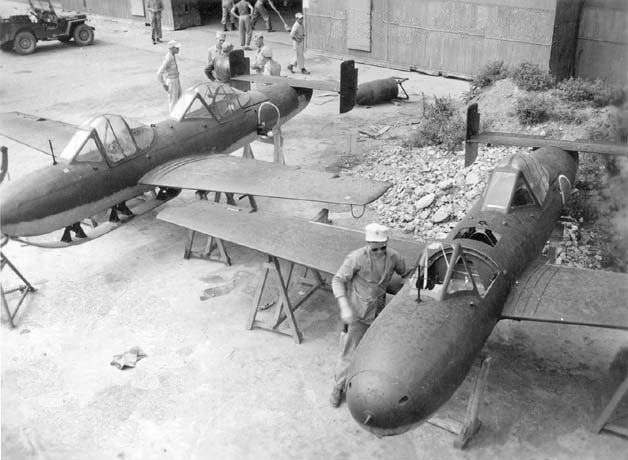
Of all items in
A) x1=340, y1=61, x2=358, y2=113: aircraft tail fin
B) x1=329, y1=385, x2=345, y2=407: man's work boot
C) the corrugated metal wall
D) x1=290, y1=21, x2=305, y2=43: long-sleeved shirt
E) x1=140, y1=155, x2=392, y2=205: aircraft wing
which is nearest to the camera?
x1=329, y1=385, x2=345, y2=407: man's work boot

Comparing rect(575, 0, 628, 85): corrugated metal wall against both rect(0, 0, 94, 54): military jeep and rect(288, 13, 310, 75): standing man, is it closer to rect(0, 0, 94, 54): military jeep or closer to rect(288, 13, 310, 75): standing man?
rect(288, 13, 310, 75): standing man

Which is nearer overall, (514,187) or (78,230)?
(514,187)

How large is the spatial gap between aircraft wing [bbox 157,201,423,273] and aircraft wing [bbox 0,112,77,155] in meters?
4.14

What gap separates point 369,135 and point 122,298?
8053mm

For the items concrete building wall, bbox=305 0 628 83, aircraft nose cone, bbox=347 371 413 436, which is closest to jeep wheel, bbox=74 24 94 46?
concrete building wall, bbox=305 0 628 83

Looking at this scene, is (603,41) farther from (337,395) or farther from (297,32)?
(337,395)

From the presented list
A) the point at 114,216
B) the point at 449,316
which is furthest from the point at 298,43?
the point at 449,316

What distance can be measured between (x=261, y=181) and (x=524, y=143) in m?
4.02

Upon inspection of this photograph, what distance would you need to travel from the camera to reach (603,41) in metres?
14.9

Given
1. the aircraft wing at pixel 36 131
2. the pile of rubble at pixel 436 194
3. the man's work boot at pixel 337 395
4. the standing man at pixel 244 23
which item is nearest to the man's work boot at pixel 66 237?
the aircraft wing at pixel 36 131

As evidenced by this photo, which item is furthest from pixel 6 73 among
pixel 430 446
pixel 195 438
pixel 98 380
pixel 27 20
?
pixel 430 446

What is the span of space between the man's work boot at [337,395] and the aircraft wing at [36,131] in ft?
24.5

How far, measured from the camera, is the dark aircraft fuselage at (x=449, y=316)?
5074 mm

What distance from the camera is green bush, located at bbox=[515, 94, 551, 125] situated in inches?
500
